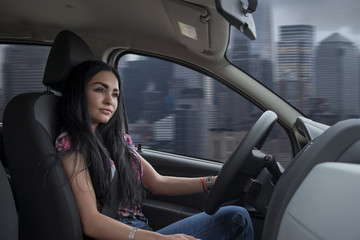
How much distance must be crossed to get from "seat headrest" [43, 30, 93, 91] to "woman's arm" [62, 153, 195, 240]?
1.06 ft

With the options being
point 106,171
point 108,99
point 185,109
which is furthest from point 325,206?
point 185,109

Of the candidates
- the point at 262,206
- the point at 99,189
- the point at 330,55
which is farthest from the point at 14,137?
the point at 330,55

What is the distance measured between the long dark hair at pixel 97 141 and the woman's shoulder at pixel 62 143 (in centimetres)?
1

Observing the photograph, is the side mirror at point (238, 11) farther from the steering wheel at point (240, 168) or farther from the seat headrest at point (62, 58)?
the seat headrest at point (62, 58)

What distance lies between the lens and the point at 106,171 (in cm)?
148

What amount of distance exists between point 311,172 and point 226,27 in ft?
3.13

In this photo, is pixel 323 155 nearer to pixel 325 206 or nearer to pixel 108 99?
pixel 325 206

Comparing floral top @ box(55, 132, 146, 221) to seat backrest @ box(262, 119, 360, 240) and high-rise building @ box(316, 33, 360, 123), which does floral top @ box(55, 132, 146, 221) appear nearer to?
seat backrest @ box(262, 119, 360, 240)

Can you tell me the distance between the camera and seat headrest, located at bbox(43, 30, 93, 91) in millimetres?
1522

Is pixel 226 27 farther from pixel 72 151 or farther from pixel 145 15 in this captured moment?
pixel 72 151

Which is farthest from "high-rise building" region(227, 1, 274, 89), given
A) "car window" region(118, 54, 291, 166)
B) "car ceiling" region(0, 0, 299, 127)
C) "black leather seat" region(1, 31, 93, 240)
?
"black leather seat" region(1, 31, 93, 240)

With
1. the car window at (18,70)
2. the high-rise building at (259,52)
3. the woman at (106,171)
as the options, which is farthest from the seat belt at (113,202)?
the car window at (18,70)

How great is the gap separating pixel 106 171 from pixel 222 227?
46cm

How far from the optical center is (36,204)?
1322 mm
